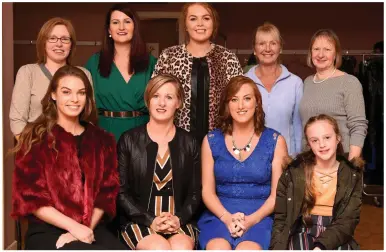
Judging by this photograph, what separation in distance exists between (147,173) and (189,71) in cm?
67

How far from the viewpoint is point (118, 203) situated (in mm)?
2795

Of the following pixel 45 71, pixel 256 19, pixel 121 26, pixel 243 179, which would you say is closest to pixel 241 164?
pixel 243 179

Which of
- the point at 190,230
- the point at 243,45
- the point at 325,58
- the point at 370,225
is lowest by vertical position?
the point at 370,225

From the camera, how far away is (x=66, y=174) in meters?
2.59

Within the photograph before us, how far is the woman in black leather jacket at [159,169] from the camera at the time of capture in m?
2.77

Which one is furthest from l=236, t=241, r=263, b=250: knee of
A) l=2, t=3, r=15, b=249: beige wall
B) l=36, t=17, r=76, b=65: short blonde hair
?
l=2, t=3, r=15, b=249: beige wall

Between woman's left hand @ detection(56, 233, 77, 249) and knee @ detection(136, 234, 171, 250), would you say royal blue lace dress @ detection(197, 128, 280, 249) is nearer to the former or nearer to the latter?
knee @ detection(136, 234, 171, 250)

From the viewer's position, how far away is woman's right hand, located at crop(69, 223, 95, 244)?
252 cm

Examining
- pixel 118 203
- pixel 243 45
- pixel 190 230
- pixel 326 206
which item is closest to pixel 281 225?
pixel 326 206

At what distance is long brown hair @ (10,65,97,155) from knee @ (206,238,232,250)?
85cm

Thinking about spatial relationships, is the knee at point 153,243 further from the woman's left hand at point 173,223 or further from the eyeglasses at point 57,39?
the eyeglasses at point 57,39

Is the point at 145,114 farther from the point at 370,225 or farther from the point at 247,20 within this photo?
the point at 247,20

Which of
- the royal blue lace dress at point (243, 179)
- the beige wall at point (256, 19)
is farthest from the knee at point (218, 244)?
the beige wall at point (256, 19)

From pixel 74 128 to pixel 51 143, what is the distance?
0.16 meters
